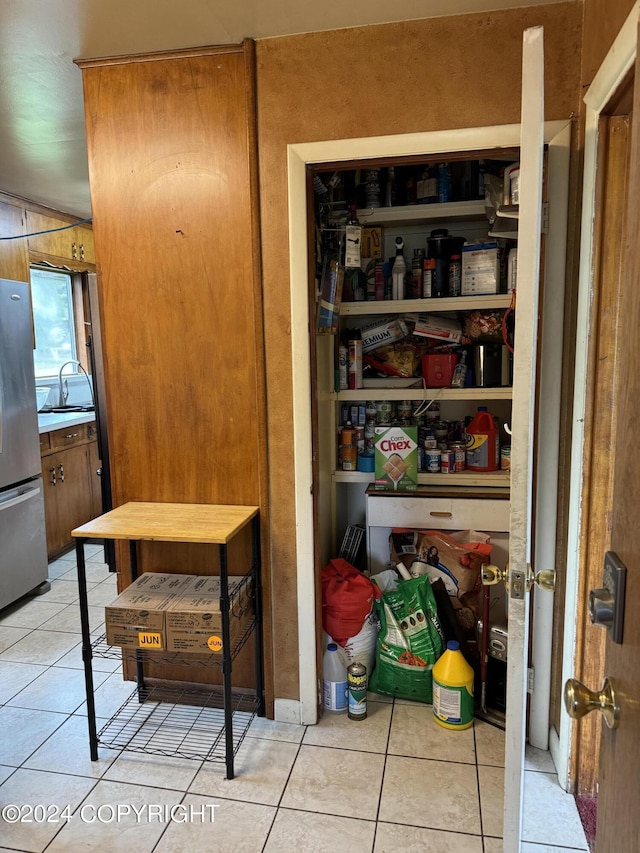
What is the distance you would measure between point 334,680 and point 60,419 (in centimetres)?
269

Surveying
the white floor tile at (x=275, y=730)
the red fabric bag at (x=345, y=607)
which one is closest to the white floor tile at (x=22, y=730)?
the white floor tile at (x=275, y=730)

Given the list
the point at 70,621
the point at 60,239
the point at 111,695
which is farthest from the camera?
the point at 60,239

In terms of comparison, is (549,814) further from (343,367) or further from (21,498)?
(21,498)

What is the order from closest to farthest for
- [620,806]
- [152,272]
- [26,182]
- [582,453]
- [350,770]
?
1. [620,806]
2. [582,453]
3. [350,770]
4. [152,272]
5. [26,182]

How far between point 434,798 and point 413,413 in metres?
1.62

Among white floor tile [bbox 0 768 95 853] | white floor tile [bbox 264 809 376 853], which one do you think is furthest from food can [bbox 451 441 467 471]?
white floor tile [bbox 0 768 95 853]

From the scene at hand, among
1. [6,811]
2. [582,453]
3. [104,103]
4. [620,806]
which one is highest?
[104,103]

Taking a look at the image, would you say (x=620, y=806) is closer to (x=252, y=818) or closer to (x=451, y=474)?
(x=252, y=818)

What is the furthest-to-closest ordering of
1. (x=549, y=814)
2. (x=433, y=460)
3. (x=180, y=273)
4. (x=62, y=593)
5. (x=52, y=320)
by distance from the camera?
(x=52, y=320) → (x=62, y=593) → (x=433, y=460) → (x=180, y=273) → (x=549, y=814)

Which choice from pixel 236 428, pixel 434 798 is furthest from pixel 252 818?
pixel 236 428

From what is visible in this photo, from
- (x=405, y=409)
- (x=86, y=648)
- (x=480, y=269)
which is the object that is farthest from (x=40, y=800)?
(x=480, y=269)

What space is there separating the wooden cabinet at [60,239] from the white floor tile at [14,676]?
251 centimetres

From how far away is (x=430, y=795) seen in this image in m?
1.91

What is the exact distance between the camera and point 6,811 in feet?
6.17
